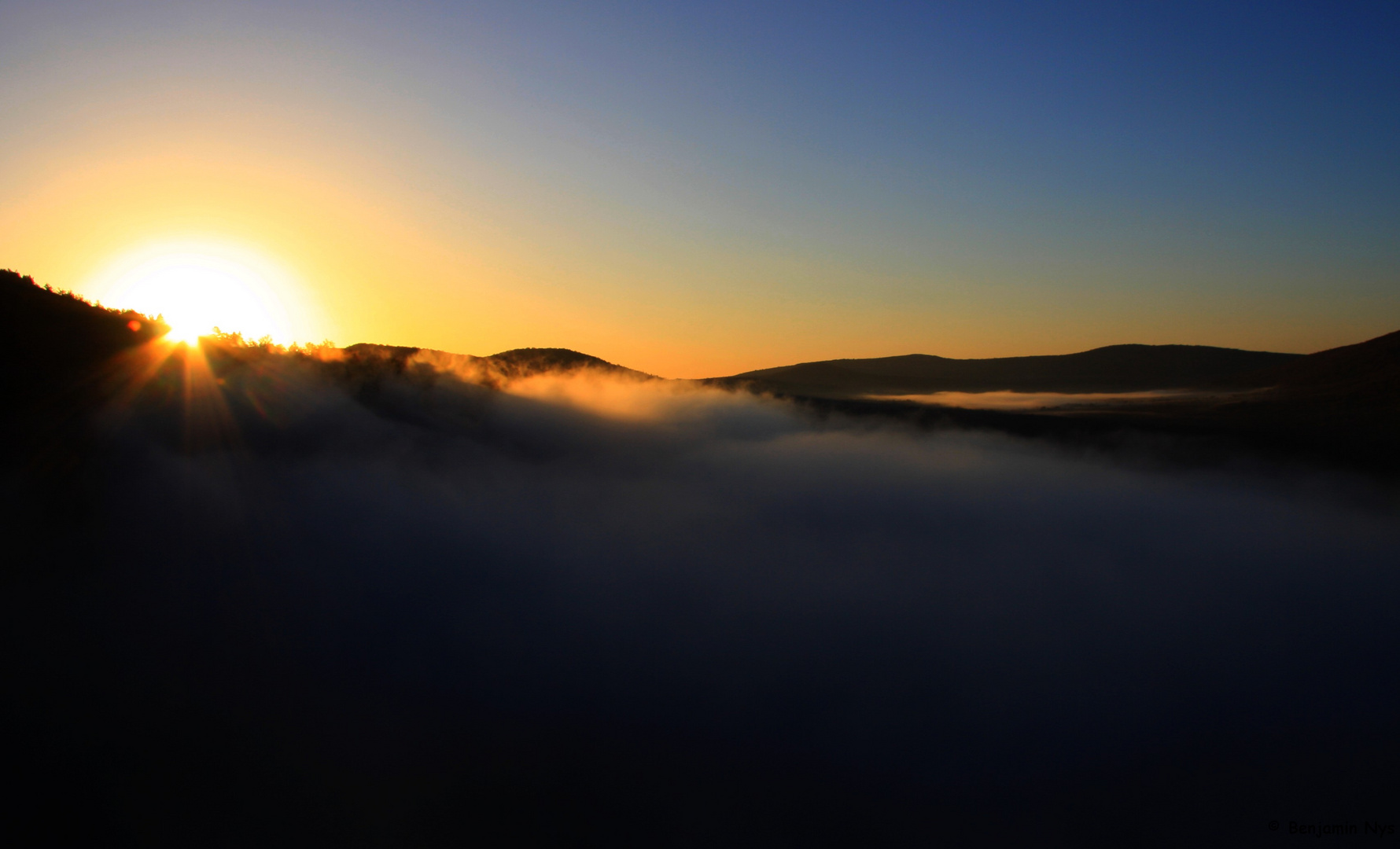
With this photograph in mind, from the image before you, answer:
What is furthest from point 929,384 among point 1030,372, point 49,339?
point 49,339

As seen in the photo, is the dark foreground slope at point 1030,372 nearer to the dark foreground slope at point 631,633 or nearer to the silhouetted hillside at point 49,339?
the dark foreground slope at point 631,633

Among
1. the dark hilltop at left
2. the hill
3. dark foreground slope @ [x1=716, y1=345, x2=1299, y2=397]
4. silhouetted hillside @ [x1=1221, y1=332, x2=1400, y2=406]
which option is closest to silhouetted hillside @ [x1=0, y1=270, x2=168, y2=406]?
the dark hilltop at left

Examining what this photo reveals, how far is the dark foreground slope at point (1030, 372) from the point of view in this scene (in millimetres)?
130250

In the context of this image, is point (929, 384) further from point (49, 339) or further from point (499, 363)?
point (49, 339)

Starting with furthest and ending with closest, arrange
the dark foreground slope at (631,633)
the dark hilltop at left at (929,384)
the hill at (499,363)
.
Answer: the hill at (499,363) → the dark foreground slope at (631,633) → the dark hilltop at left at (929,384)

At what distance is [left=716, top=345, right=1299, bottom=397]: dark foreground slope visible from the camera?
130 m

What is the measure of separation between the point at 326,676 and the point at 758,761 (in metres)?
23.5

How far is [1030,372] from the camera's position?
154875mm

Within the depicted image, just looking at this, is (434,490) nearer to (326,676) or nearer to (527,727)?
(326,676)

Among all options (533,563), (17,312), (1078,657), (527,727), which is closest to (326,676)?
(527,727)

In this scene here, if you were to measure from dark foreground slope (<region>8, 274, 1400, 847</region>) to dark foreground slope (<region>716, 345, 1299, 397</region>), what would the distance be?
69645 mm

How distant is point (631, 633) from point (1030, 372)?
140m

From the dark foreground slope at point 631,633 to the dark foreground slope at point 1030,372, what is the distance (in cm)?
6965

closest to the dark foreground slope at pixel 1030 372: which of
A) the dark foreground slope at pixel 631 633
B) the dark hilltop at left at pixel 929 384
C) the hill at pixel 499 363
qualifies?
the dark hilltop at left at pixel 929 384
